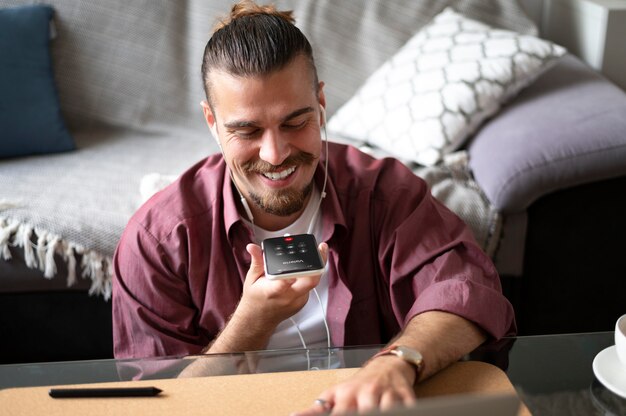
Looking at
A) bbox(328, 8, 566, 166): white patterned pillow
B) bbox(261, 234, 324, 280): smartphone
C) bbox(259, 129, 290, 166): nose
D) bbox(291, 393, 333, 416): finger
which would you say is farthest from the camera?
bbox(328, 8, 566, 166): white patterned pillow

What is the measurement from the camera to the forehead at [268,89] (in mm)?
1130

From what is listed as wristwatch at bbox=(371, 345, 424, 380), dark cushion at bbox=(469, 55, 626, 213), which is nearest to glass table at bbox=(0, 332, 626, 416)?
wristwatch at bbox=(371, 345, 424, 380)

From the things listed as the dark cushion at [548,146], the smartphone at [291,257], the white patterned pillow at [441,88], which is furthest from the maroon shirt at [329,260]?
the white patterned pillow at [441,88]

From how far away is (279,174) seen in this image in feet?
3.83

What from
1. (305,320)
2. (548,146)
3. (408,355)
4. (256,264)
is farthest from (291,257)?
(548,146)

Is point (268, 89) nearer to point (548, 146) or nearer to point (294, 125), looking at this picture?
point (294, 125)

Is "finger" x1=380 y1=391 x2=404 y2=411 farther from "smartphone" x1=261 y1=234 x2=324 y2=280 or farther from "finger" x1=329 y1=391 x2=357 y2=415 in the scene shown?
"smartphone" x1=261 y1=234 x2=324 y2=280

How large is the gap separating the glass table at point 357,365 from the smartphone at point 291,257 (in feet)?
0.31

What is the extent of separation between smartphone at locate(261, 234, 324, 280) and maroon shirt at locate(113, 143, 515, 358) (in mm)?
239

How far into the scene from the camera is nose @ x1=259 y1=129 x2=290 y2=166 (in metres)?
1.12

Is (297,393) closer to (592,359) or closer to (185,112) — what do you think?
(592,359)

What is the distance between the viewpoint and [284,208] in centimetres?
121

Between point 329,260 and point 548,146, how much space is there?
0.70 metres

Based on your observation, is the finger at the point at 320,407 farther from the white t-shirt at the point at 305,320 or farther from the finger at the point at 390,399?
the white t-shirt at the point at 305,320
